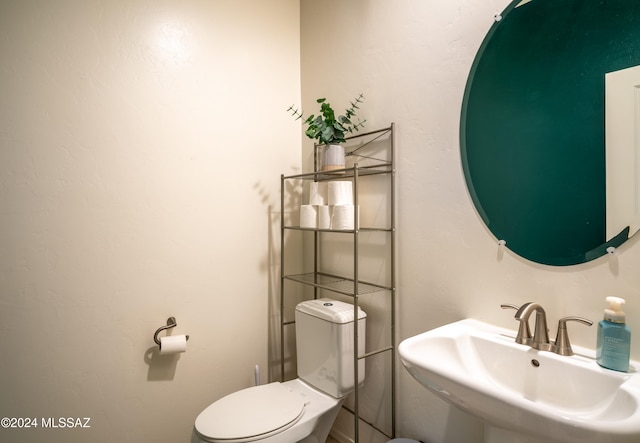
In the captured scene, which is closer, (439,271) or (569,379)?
(569,379)

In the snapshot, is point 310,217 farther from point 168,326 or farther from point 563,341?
point 563,341

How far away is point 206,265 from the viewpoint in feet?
5.53

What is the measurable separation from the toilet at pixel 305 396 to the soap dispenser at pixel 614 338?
0.83 metres

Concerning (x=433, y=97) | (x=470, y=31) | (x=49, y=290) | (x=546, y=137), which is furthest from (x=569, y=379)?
(x=49, y=290)

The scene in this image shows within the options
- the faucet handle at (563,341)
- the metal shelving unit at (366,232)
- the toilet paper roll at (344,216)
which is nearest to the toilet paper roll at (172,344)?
the metal shelving unit at (366,232)

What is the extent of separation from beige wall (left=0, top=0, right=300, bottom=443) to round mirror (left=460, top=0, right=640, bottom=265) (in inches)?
42.1

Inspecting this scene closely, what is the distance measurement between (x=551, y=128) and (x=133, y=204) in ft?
5.18

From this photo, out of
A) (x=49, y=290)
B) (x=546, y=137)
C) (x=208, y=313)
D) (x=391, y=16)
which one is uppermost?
(x=391, y=16)

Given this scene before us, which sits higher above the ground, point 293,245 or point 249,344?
point 293,245

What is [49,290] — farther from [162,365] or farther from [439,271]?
[439,271]

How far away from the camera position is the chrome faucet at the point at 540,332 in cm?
95

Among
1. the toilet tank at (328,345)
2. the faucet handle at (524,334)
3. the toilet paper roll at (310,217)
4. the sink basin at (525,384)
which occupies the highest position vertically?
the toilet paper roll at (310,217)

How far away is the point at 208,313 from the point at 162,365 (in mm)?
289

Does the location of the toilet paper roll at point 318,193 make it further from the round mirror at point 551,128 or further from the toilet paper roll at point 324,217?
the round mirror at point 551,128
